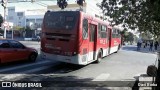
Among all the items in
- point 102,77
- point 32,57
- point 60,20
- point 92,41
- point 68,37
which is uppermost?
point 60,20

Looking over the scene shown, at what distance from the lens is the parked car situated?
43.7ft

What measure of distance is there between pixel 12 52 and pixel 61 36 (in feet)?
9.49

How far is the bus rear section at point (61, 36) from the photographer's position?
1261 cm

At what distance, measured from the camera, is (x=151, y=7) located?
6.30 m

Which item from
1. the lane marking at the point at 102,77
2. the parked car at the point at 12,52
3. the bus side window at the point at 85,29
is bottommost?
the lane marking at the point at 102,77

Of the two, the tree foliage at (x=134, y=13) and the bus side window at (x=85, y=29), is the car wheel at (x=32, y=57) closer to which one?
the bus side window at (x=85, y=29)

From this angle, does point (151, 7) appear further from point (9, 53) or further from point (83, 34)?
point (9, 53)

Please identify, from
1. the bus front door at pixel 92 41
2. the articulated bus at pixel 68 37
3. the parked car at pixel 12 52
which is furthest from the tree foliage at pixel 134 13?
the parked car at pixel 12 52

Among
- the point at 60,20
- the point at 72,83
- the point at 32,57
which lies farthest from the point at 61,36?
the point at 72,83

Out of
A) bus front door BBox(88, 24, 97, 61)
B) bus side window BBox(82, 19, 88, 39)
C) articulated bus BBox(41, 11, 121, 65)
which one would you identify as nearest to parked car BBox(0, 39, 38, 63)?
articulated bus BBox(41, 11, 121, 65)

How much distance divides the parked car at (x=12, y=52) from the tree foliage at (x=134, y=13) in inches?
307

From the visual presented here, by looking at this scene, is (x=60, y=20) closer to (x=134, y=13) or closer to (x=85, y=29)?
(x=85, y=29)

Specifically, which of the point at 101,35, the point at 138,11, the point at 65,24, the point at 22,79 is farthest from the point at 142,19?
the point at 101,35

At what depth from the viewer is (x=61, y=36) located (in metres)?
13.1
